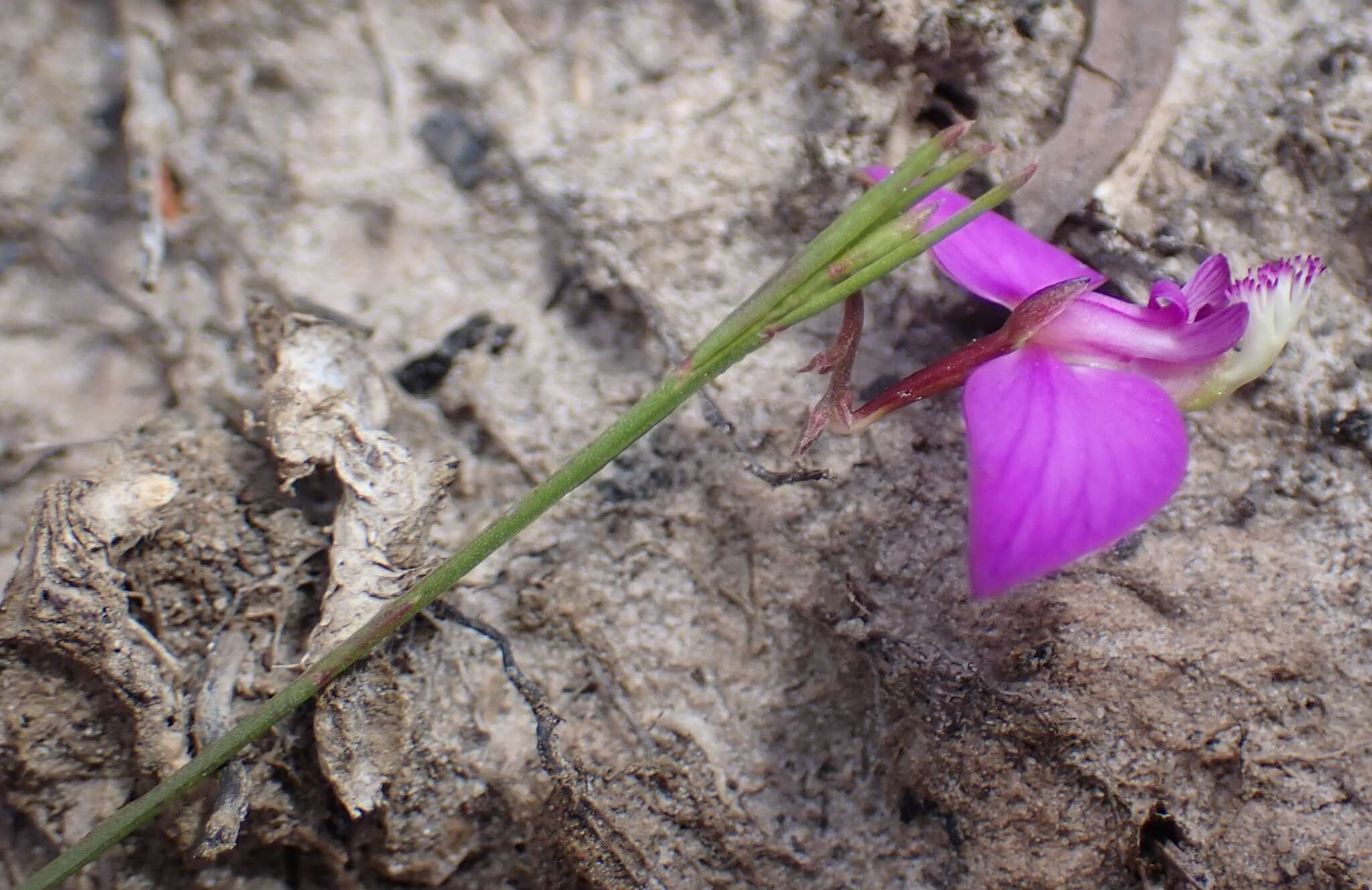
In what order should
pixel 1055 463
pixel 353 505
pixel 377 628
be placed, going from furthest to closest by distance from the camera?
pixel 353 505 < pixel 377 628 < pixel 1055 463

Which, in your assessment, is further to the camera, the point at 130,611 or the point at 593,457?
the point at 130,611

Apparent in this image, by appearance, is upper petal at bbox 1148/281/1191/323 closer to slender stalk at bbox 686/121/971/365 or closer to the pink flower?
the pink flower

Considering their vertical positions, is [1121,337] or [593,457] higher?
[1121,337]

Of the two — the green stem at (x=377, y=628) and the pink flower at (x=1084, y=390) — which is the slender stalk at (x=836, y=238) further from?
the pink flower at (x=1084, y=390)

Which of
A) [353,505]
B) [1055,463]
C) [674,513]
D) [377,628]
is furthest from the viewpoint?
[674,513]

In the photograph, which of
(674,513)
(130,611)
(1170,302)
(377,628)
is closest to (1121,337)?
(1170,302)

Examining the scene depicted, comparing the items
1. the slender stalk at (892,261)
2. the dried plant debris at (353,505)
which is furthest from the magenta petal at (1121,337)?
the dried plant debris at (353,505)

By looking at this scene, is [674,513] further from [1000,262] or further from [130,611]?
[130,611]

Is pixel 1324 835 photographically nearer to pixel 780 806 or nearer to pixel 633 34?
pixel 780 806
